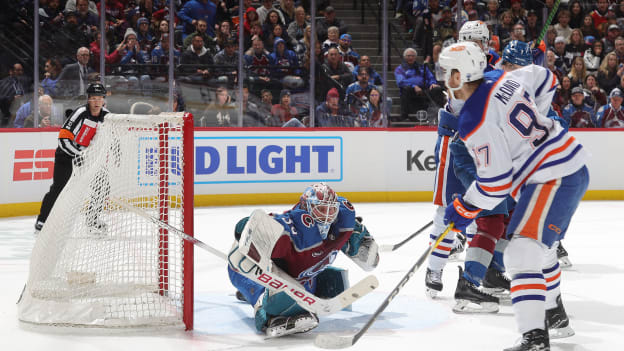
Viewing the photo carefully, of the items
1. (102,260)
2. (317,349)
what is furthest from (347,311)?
(102,260)

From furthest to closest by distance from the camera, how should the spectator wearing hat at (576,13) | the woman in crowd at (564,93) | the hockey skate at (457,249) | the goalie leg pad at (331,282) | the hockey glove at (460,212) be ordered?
the spectator wearing hat at (576,13)
the woman in crowd at (564,93)
the hockey skate at (457,249)
the goalie leg pad at (331,282)
the hockey glove at (460,212)

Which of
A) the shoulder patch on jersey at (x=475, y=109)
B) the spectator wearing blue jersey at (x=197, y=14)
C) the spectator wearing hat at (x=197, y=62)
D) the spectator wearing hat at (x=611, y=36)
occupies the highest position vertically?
the spectator wearing blue jersey at (x=197, y=14)

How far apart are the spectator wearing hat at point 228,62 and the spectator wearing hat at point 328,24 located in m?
0.98

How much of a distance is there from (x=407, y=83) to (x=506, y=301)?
16.5ft

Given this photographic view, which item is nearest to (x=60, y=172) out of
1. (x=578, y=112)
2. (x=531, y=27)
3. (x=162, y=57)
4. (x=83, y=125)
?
(x=83, y=125)

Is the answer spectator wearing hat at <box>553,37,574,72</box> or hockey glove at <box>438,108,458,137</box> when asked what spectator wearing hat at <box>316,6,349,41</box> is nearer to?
spectator wearing hat at <box>553,37,574,72</box>

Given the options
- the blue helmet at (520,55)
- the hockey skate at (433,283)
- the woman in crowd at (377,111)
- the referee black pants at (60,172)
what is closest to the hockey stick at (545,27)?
the blue helmet at (520,55)

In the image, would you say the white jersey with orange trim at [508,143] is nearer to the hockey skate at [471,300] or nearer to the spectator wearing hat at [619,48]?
the hockey skate at [471,300]

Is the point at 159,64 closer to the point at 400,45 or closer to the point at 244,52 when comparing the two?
the point at 244,52

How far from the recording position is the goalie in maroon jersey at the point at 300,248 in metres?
3.17

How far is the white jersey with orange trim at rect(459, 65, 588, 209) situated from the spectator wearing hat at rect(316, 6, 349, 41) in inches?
235

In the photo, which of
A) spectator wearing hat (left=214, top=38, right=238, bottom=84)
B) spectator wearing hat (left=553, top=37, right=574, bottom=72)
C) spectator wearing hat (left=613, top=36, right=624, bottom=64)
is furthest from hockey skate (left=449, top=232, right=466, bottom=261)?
spectator wearing hat (left=613, top=36, right=624, bottom=64)

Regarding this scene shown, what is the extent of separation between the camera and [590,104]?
8898mm

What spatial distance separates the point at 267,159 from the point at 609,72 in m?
4.17
